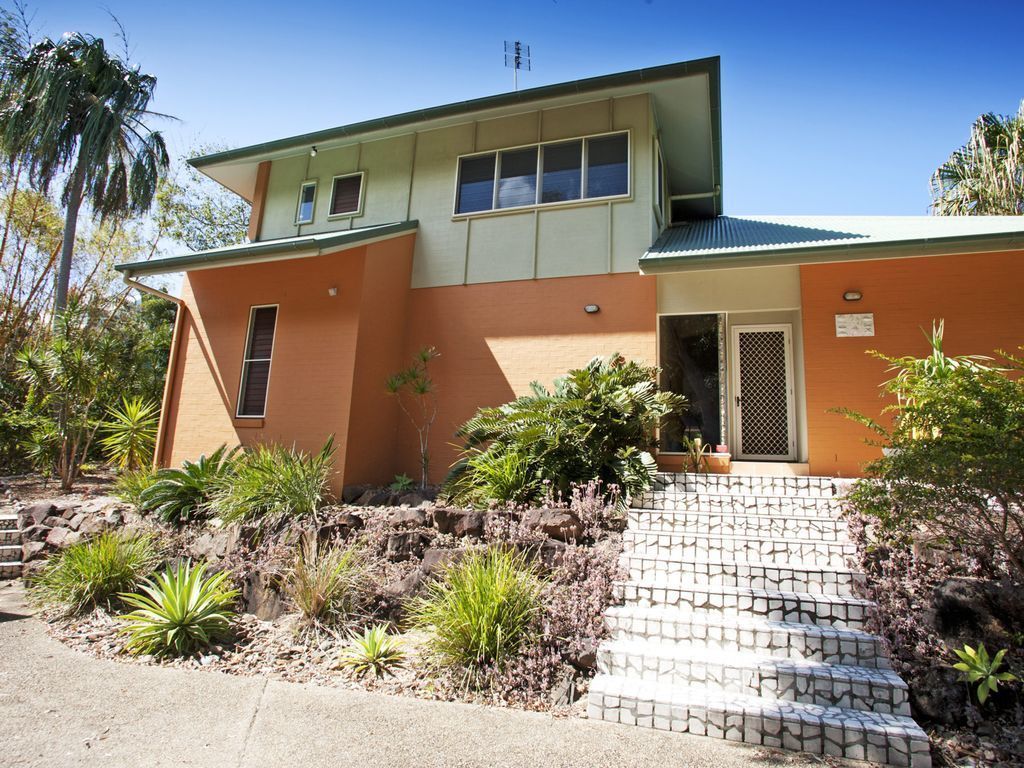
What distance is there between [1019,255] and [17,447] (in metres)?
18.5

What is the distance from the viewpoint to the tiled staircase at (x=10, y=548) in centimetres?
750

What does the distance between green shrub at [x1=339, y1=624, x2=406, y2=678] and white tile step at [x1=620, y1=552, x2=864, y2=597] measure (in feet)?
7.00

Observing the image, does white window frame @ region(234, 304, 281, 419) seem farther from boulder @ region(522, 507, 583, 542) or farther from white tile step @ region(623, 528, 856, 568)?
white tile step @ region(623, 528, 856, 568)

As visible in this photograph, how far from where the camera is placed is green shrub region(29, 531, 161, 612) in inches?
233

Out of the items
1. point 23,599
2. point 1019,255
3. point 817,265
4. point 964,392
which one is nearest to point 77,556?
point 23,599

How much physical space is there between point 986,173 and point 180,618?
18495 millimetres

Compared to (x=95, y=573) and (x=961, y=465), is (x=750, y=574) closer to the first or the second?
(x=961, y=465)

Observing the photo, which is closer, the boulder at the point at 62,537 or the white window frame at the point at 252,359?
the boulder at the point at 62,537

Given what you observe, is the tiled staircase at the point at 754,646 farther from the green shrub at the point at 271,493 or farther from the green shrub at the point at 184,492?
the green shrub at the point at 184,492

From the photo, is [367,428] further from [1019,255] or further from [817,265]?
[1019,255]

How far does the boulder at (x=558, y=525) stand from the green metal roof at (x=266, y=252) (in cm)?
483

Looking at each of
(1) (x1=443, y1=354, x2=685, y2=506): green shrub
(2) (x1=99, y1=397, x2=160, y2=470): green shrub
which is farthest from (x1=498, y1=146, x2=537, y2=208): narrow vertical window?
(2) (x1=99, y1=397, x2=160, y2=470): green shrub

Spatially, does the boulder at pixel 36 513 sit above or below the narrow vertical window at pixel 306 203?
below

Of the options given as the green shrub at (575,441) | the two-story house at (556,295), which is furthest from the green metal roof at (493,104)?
the green shrub at (575,441)
